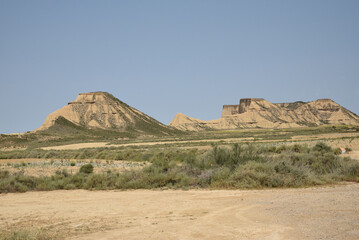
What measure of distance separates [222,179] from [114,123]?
123499 mm

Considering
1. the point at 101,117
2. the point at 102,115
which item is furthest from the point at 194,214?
the point at 102,115

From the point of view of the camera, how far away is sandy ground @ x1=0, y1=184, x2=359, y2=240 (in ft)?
27.3

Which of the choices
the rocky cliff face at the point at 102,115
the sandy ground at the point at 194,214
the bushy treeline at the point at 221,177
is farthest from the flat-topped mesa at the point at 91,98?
the sandy ground at the point at 194,214

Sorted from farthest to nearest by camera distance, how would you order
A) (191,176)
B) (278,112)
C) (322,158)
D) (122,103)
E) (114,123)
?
(278,112) → (122,103) → (114,123) → (322,158) → (191,176)

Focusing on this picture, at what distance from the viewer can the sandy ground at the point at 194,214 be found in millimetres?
8328

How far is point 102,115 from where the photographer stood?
461ft

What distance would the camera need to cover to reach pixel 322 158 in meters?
19.9

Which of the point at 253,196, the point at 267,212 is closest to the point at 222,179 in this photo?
the point at 253,196

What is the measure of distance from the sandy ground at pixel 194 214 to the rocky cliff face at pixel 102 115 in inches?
4497

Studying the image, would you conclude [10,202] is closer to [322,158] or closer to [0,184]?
[0,184]

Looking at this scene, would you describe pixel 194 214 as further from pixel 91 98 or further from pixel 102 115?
pixel 91 98

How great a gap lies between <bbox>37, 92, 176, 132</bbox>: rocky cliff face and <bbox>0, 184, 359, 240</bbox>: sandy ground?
11421 centimetres

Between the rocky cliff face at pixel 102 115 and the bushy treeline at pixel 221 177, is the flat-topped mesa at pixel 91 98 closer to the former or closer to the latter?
the rocky cliff face at pixel 102 115

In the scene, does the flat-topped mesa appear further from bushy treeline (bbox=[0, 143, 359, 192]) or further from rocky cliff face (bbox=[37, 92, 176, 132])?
bushy treeline (bbox=[0, 143, 359, 192])
